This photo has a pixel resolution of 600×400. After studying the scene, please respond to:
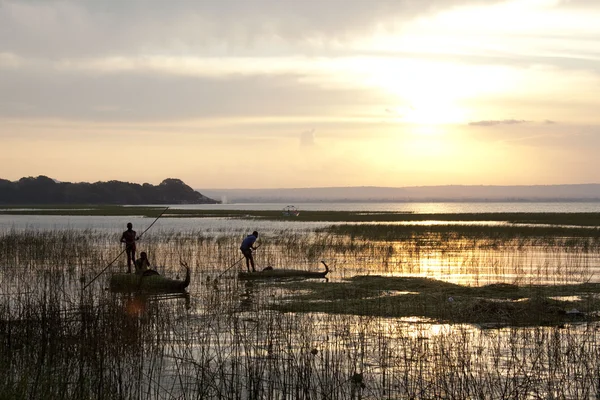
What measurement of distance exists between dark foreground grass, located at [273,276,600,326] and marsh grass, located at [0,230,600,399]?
75mm

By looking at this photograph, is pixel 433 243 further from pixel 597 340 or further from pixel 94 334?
pixel 94 334

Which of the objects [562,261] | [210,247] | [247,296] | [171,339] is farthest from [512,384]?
[210,247]

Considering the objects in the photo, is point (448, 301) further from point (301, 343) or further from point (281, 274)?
point (281, 274)

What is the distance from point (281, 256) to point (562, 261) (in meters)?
14.7

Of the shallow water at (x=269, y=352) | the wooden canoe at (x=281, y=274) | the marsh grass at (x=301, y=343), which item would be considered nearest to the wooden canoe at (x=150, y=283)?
the shallow water at (x=269, y=352)

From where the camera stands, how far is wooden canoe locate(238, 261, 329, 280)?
86.2 ft

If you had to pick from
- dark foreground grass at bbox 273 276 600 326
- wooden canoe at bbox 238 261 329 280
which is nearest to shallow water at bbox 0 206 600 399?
dark foreground grass at bbox 273 276 600 326

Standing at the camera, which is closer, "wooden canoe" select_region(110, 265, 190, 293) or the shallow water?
the shallow water

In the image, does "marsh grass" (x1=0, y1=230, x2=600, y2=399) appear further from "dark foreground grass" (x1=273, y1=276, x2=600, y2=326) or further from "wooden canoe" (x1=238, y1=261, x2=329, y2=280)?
"wooden canoe" (x1=238, y1=261, x2=329, y2=280)

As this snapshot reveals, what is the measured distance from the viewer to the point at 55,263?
30.3 m

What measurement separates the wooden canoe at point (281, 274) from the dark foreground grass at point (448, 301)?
1.68m

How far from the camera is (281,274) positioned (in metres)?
26.5

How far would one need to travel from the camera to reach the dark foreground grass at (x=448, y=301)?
17.1m

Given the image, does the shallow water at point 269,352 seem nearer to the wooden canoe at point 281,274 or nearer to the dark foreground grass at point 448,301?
the dark foreground grass at point 448,301
